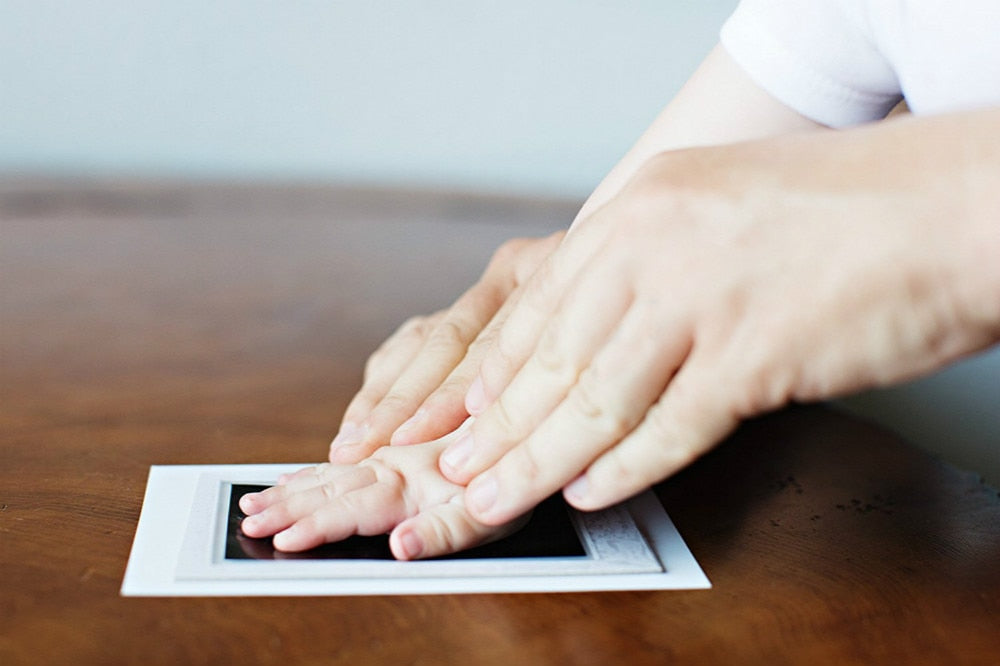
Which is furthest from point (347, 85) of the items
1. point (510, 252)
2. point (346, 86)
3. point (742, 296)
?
point (742, 296)

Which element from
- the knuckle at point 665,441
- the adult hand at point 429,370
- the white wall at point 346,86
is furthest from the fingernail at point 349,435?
the white wall at point 346,86

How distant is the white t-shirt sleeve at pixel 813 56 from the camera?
0.68 m

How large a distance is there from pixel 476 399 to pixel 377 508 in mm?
92

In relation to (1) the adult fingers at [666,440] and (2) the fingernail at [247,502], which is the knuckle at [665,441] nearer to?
(1) the adult fingers at [666,440]

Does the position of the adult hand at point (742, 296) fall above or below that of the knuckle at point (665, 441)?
above

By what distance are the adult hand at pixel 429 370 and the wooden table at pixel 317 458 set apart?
0.03m

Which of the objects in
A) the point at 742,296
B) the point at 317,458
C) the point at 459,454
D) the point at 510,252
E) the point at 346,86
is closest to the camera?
the point at 742,296

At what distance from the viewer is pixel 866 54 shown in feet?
2.26

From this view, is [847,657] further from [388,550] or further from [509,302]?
[509,302]

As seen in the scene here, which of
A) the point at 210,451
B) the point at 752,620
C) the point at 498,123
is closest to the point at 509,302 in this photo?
the point at 210,451

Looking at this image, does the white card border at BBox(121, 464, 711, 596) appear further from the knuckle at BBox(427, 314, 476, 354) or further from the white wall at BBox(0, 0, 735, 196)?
the white wall at BBox(0, 0, 735, 196)

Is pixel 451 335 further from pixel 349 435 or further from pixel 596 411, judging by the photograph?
pixel 596 411

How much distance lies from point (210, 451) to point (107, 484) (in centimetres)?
8

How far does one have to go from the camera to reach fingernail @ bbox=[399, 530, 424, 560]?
0.51m
